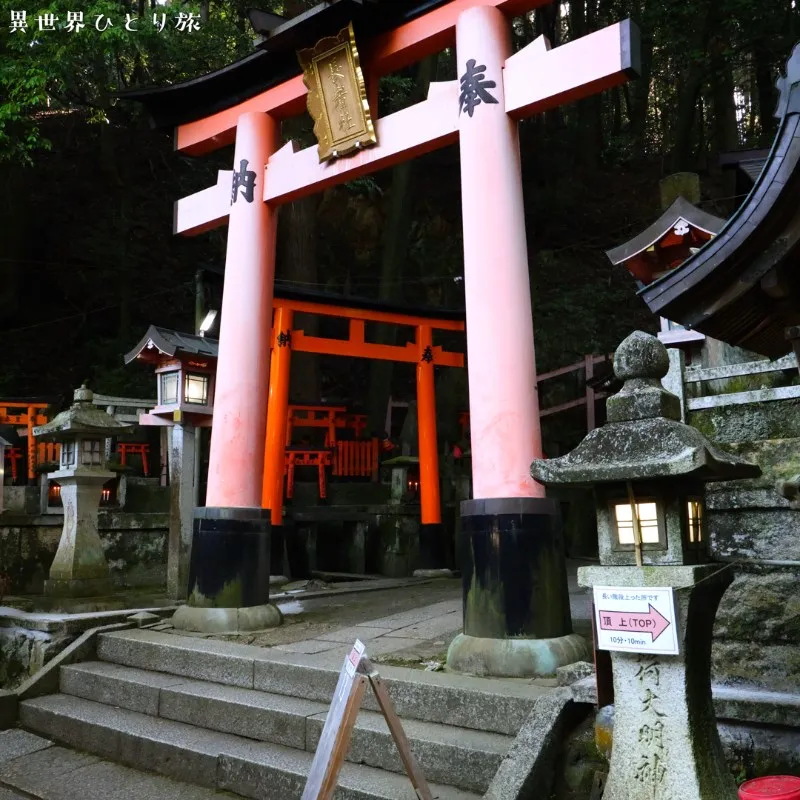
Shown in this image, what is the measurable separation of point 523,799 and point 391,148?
572cm

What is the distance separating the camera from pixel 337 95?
7.22 metres

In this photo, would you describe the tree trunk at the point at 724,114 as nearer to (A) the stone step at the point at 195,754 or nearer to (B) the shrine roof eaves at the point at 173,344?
(B) the shrine roof eaves at the point at 173,344

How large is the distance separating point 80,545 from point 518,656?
6.45 meters

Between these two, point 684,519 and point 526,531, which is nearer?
point 684,519

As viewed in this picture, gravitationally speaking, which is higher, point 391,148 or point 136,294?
point 136,294

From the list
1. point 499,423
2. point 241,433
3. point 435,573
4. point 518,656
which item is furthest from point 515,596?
point 435,573

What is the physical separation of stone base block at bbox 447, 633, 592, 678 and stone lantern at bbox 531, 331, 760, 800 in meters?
1.59

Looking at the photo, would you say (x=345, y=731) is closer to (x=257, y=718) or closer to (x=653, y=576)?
(x=653, y=576)

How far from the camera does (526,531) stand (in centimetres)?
529

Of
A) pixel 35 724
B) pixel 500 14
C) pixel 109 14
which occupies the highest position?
pixel 109 14

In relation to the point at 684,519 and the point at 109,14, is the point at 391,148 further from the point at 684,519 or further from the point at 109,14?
the point at 109,14

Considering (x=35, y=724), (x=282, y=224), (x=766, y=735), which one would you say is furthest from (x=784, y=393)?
(x=282, y=224)

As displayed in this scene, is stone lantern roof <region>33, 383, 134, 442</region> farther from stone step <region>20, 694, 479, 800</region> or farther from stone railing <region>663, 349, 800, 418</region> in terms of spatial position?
stone railing <region>663, 349, 800, 418</region>

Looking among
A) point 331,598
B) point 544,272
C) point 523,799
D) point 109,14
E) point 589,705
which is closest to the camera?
point 523,799
